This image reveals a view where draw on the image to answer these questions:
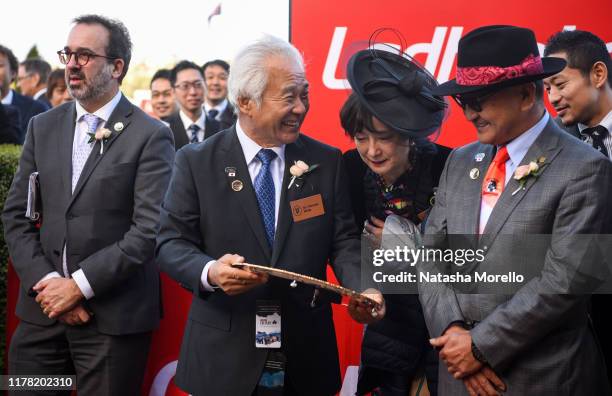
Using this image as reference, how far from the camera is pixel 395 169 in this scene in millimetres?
3303

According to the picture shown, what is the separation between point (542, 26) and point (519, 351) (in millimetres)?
3307

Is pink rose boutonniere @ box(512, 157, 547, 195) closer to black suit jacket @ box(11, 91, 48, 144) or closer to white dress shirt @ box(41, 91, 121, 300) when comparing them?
white dress shirt @ box(41, 91, 121, 300)

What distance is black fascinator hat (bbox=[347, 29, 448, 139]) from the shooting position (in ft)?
10.7

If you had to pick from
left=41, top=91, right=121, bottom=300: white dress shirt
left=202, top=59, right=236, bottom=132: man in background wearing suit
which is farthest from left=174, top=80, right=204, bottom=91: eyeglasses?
left=41, top=91, right=121, bottom=300: white dress shirt

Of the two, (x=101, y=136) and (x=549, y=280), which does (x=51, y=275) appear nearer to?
(x=101, y=136)

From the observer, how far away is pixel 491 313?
108 inches

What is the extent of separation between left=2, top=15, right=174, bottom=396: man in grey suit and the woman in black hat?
113 cm

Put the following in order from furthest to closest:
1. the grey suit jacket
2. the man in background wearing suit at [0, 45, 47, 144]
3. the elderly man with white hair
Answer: the man in background wearing suit at [0, 45, 47, 144], the elderly man with white hair, the grey suit jacket

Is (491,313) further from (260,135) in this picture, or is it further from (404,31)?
(404,31)

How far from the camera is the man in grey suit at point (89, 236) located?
12.2ft

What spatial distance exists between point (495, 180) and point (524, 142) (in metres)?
0.18

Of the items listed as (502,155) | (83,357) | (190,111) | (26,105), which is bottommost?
(83,357)

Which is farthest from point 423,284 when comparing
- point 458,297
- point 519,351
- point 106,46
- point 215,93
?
point 215,93

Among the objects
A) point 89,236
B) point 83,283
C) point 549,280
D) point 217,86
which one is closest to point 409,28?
point 89,236
